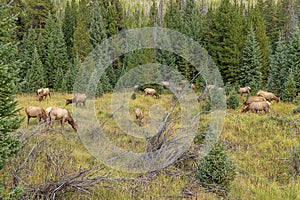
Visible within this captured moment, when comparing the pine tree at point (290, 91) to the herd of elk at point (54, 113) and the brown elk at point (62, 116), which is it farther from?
the brown elk at point (62, 116)

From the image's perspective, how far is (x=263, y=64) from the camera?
98.0ft

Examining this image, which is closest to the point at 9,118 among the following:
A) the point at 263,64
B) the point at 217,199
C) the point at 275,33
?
the point at 217,199

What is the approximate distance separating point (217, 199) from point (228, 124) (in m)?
7.04

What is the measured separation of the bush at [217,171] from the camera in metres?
6.16

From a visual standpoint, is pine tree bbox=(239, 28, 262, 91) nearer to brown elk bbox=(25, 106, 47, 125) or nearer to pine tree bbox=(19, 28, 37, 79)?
brown elk bbox=(25, 106, 47, 125)

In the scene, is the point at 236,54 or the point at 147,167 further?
the point at 236,54

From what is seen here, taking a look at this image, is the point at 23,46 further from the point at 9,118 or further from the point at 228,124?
the point at 9,118

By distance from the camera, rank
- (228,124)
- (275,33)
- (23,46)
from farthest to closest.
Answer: (275,33) < (23,46) < (228,124)

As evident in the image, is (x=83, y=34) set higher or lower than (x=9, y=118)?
higher

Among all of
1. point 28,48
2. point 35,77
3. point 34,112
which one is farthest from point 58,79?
point 34,112

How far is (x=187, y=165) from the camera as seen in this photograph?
7.75m

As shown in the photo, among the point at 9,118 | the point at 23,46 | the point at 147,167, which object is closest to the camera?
the point at 9,118

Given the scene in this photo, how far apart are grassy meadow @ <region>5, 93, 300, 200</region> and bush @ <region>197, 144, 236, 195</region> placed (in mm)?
213

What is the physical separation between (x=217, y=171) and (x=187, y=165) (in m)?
1.64
